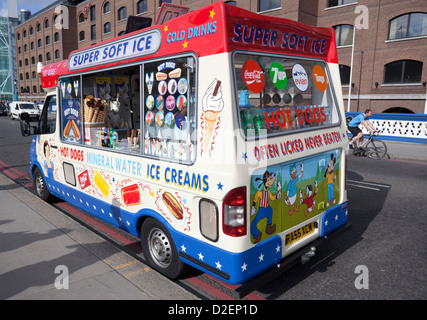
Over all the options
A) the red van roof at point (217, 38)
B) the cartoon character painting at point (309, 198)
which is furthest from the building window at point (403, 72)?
the cartoon character painting at point (309, 198)

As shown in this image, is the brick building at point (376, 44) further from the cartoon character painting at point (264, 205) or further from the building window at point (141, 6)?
the cartoon character painting at point (264, 205)

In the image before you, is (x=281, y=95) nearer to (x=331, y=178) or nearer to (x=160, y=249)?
(x=331, y=178)

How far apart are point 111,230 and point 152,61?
117 inches

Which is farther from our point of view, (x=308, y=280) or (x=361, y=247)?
(x=361, y=247)

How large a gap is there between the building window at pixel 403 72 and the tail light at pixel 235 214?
24467 millimetres

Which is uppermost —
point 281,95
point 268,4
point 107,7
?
point 107,7

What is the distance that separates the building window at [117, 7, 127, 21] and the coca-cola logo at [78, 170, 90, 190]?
131ft

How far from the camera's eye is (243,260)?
286 cm

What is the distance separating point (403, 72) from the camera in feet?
74.6

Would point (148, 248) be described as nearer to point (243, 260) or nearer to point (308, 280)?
point (243, 260)

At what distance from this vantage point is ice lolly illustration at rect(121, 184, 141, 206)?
153 inches

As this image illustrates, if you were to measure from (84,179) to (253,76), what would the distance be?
319cm

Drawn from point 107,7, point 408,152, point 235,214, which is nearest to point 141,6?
point 107,7
